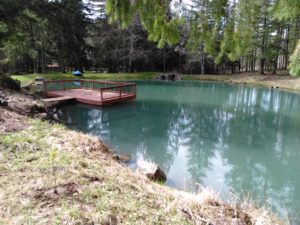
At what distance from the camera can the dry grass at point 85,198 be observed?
2.07 m

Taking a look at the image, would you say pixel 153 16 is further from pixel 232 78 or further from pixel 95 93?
pixel 232 78

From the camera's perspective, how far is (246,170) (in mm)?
5488

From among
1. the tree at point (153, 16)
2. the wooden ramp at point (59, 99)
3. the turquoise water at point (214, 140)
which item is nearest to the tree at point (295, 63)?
the tree at point (153, 16)

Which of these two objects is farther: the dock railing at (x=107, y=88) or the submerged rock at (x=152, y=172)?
the dock railing at (x=107, y=88)

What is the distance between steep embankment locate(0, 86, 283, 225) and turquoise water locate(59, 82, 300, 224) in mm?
1161

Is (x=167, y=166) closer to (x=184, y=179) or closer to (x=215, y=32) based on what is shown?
(x=184, y=179)

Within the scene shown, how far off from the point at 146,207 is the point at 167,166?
10.7 ft

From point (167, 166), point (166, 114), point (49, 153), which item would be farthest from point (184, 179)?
→ point (166, 114)

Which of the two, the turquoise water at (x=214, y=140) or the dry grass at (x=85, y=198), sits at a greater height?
the dry grass at (x=85, y=198)

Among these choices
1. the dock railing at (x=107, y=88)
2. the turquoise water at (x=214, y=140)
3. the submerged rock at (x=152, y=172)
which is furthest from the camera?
the dock railing at (x=107, y=88)

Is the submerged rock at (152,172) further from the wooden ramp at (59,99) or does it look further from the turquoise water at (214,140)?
the wooden ramp at (59,99)

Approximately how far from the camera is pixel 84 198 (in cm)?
232

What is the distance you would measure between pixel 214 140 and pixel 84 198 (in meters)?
5.81

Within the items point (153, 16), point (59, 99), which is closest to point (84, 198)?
point (153, 16)
